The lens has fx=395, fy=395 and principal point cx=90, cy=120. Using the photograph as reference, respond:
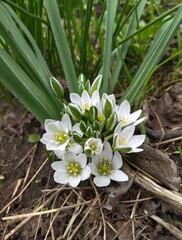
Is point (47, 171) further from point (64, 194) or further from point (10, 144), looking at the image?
point (10, 144)

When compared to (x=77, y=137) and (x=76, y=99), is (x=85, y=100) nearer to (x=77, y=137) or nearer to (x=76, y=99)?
(x=76, y=99)

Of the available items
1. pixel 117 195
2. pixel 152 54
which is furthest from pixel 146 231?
pixel 152 54

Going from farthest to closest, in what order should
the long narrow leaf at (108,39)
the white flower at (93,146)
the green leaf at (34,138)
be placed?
1. the green leaf at (34,138)
2. the long narrow leaf at (108,39)
3. the white flower at (93,146)

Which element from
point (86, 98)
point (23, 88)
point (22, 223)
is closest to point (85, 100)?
point (86, 98)

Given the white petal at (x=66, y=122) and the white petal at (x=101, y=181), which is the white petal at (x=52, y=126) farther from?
the white petal at (x=101, y=181)

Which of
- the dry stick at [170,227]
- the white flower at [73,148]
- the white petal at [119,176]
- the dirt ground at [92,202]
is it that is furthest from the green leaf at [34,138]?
the dry stick at [170,227]

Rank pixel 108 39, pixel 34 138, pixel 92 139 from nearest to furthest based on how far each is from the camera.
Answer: pixel 92 139
pixel 108 39
pixel 34 138

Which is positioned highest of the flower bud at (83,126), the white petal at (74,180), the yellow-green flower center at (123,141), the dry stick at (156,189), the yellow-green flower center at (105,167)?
the flower bud at (83,126)
